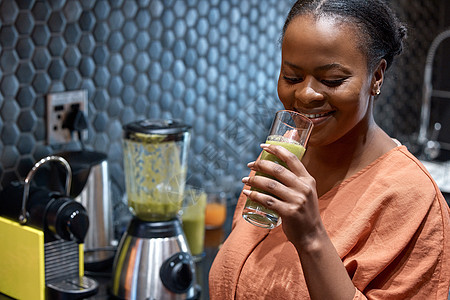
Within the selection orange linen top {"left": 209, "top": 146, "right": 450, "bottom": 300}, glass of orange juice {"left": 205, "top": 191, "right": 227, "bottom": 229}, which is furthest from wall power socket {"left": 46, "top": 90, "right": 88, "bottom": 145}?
orange linen top {"left": 209, "top": 146, "right": 450, "bottom": 300}

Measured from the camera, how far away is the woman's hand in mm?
889

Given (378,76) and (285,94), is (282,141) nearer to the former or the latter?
(285,94)

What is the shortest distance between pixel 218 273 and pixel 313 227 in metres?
0.37

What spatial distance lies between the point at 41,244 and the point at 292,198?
816 millimetres

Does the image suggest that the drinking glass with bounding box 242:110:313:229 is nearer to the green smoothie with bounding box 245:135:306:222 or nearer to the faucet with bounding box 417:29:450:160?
the green smoothie with bounding box 245:135:306:222

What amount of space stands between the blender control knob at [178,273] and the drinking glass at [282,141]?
2.07 feet

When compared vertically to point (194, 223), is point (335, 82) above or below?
above

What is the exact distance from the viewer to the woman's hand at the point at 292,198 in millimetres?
889

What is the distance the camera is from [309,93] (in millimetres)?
985

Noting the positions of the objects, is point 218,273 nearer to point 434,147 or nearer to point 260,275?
point 260,275

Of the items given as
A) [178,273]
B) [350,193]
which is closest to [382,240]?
[350,193]

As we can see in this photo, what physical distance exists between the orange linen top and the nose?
0.20m

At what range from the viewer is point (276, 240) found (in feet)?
3.74

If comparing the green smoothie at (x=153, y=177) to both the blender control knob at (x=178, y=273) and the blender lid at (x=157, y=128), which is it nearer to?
the blender lid at (x=157, y=128)
